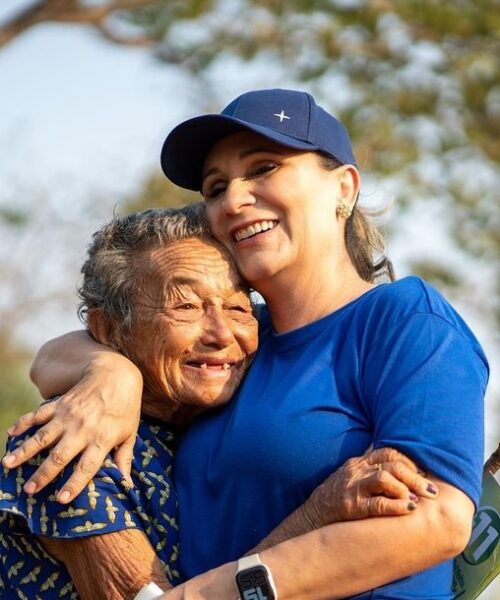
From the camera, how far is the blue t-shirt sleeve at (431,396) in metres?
2.91

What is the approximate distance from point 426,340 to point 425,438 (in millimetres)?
256

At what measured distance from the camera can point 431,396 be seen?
2.95m

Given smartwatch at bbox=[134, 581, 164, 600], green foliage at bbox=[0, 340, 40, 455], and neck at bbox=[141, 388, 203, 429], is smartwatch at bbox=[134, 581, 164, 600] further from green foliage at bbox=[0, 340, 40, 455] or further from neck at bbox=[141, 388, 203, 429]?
green foliage at bbox=[0, 340, 40, 455]

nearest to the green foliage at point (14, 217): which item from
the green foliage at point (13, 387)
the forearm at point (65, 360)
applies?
the green foliage at point (13, 387)

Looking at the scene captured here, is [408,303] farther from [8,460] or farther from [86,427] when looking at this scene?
[8,460]

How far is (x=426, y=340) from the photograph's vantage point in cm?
304

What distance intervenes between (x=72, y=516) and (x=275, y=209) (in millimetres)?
971

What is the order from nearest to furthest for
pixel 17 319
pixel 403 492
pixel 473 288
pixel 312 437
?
1. pixel 403 492
2. pixel 312 437
3. pixel 473 288
4. pixel 17 319

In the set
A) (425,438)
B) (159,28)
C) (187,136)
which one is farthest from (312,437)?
(159,28)

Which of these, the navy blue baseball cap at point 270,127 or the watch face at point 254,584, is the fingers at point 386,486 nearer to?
the watch face at point 254,584

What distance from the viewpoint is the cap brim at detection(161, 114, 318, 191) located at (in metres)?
3.42

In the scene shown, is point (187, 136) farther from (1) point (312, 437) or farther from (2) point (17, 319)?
(2) point (17, 319)

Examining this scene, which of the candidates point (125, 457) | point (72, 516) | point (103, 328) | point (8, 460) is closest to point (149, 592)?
point (72, 516)

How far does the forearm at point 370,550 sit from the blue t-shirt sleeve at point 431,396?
0.24 feet
